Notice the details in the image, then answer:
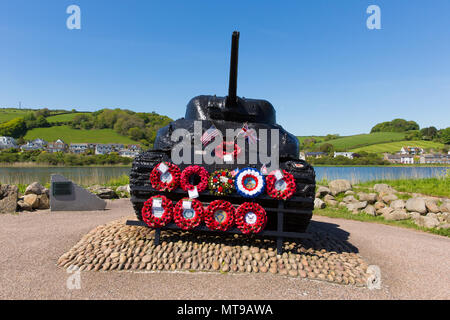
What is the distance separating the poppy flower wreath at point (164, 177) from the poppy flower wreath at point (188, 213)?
1.11 ft

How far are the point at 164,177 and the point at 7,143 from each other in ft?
267

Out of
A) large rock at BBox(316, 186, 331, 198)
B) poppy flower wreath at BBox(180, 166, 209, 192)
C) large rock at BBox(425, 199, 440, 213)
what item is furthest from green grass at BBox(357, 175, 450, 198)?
poppy flower wreath at BBox(180, 166, 209, 192)

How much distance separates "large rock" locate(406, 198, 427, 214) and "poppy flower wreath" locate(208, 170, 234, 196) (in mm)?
9447

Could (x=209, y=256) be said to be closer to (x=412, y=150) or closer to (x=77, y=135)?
(x=412, y=150)

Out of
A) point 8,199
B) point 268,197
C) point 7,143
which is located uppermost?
point 7,143

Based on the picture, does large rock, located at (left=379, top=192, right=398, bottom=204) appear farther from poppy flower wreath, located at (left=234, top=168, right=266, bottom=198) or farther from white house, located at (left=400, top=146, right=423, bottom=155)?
white house, located at (left=400, top=146, right=423, bottom=155)

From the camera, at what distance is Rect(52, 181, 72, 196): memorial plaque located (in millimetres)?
9842

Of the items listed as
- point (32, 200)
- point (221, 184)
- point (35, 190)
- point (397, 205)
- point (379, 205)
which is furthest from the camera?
point (379, 205)

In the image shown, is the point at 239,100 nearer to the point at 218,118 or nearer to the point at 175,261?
the point at 218,118

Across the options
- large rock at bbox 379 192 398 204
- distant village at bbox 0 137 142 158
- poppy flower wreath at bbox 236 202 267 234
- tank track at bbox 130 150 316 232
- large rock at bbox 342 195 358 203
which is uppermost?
distant village at bbox 0 137 142 158

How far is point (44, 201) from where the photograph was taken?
33.6 feet

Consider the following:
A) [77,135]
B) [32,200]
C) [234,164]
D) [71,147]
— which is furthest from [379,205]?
[77,135]

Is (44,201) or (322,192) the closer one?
(44,201)

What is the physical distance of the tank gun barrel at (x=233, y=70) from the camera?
18.4 feet
